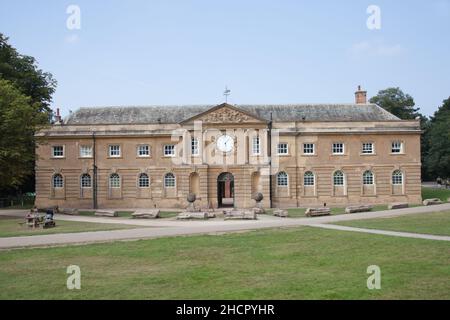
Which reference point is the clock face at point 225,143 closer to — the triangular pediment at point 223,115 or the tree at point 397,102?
the triangular pediment at point 223,115

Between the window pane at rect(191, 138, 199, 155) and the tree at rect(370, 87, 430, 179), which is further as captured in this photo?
the tree at rect(370, 87, 430, 179)

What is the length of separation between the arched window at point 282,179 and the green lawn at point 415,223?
599 inches

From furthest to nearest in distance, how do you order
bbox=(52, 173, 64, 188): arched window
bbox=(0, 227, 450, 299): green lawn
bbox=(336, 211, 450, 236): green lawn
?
bbox=(52, 173, 64, 188): arched window
bbox=(336, 211, 450, 236): green lawn
bbox=(0, 227, 450, 299): green lawn

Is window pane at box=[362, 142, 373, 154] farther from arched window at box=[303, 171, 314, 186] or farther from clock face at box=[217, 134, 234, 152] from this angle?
clock face at box=[217, 134, 234, 152]

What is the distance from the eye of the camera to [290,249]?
16.5 metres

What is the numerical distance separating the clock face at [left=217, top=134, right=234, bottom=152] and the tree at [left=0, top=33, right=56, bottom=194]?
48.0 feet

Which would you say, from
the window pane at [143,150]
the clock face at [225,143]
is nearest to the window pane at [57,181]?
the window pane at [143,150]

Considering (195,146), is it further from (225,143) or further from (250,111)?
(250,111)

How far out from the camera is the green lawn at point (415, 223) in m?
20.8

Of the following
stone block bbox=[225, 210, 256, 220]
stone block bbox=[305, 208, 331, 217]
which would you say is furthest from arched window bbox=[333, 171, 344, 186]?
stone block bbox=[225, 210, 256, 220]

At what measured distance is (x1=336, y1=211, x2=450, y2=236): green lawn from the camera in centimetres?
2079

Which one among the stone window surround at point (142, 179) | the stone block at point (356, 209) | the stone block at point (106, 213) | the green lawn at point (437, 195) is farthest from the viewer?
the green lawn at point (437, 195)

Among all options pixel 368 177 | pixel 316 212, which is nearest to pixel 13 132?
pixel 316 212

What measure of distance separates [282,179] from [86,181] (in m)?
18.1
